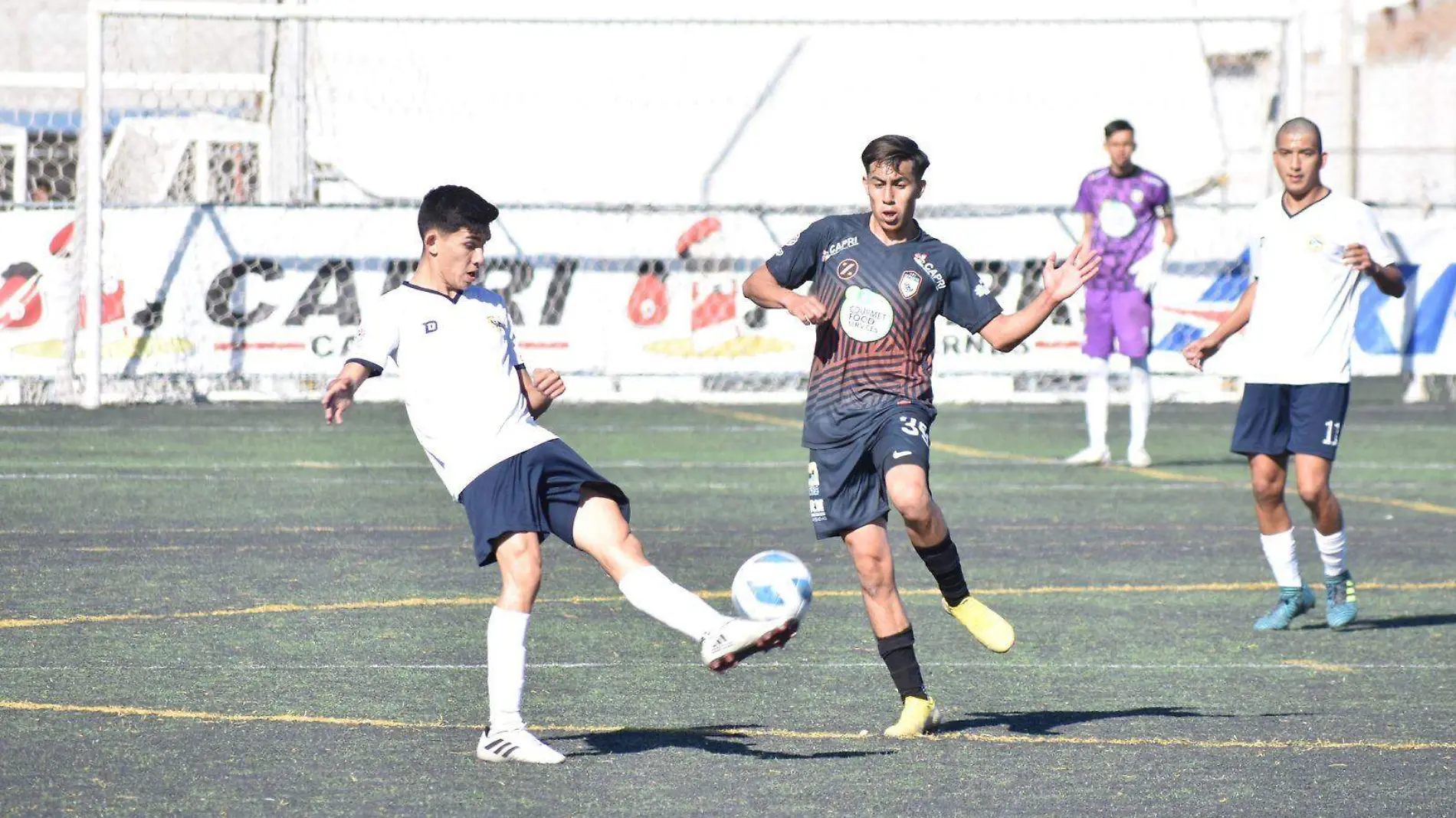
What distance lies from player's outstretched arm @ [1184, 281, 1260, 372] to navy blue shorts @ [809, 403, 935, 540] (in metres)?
2.16

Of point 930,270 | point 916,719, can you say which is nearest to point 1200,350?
point 930,270

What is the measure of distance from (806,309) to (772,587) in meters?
0.89

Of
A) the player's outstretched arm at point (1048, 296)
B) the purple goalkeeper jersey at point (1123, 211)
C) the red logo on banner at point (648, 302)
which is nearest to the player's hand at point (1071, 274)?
the player's outstretched arm at point (1048, 296)

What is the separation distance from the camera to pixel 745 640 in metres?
6.00

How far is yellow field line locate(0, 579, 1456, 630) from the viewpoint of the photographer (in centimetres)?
880

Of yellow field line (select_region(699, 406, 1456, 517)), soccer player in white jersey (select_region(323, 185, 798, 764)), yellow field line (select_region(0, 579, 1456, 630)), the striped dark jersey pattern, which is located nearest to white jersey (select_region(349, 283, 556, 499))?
soccer player in white jersey (select_region(323, 185, 798, 764))

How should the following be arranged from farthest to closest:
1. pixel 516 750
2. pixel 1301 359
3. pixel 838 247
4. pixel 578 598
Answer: pixel 578 598
pixel 1301 359
pixel 838 247
pixel 516 750

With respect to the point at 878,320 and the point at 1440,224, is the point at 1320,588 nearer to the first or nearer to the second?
the point at 878,320

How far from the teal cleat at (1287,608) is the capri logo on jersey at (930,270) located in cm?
270

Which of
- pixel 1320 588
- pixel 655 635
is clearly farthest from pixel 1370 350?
pixel 655 635

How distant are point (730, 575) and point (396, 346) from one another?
408 cm

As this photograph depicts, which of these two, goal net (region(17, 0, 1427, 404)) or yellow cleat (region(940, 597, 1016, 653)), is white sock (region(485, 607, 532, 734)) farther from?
goal net (region(17, 0, 1427, 404))

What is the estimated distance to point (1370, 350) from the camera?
21.4 metres

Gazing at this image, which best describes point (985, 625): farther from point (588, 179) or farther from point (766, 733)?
point (588, 179)
